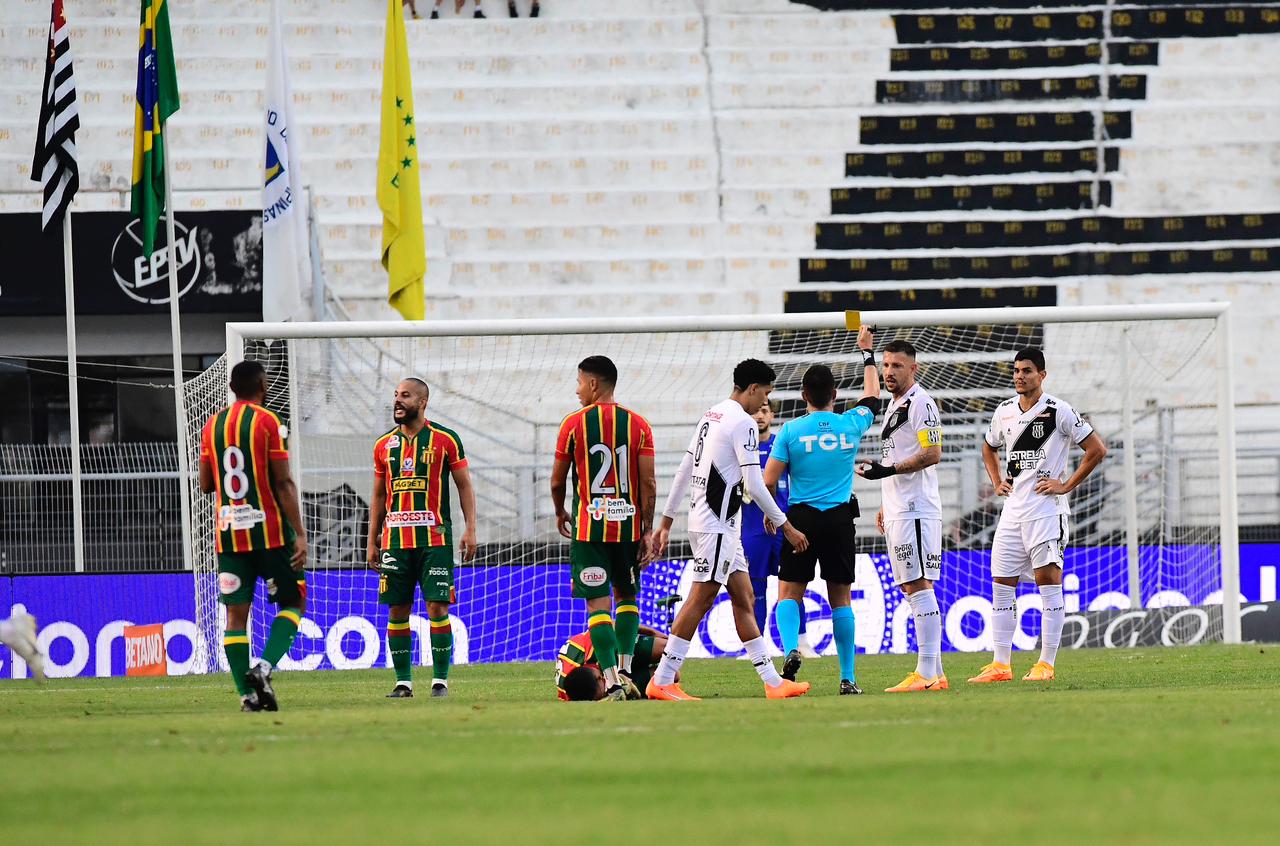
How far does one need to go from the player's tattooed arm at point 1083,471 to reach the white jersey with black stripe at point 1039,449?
0.04m

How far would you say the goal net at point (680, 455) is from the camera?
1434 cm

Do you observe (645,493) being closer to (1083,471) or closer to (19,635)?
(1083,471)

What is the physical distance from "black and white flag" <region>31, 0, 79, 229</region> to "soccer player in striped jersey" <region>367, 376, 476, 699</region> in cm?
725

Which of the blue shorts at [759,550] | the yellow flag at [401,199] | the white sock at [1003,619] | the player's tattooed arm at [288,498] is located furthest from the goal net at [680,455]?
the player's tattooed arm at [288,498]

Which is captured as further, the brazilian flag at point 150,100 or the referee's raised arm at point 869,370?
the brazilian flag at point 150,100

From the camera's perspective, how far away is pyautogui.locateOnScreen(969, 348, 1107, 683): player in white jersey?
1070 centimetres

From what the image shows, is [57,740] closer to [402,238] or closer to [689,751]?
[689,751]

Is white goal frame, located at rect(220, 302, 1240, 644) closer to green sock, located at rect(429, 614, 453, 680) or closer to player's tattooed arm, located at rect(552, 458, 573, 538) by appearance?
green sock, located at rect(429, 614, 453, 680)

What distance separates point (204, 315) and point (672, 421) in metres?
7.26

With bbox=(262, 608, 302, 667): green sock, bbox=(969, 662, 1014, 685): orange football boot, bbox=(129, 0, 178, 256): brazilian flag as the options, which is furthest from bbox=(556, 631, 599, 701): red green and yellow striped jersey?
bbox=(129, 0, 178, 256): brazilian flag

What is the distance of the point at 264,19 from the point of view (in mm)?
27453

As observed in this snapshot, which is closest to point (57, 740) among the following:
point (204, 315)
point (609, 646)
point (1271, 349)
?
point (609, 646)

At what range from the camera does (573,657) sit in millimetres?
9609

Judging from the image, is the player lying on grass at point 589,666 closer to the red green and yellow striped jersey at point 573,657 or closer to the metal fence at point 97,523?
the red green and yellow striped jersey at point 573,657
